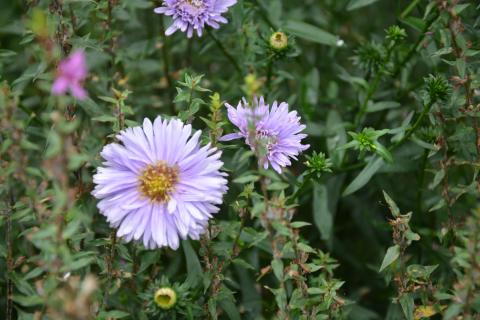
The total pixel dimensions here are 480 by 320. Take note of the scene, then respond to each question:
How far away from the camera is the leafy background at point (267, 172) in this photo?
1.36 m

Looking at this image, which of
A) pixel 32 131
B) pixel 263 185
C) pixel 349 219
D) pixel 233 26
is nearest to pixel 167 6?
pixel 233 26

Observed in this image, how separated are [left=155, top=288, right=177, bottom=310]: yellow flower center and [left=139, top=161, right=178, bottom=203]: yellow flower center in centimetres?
22

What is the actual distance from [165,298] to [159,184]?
27cm

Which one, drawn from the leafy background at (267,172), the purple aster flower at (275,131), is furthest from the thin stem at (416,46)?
the purple aster flower at (275,131)

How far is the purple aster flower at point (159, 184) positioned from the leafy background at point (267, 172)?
0.09 metres

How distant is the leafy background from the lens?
1.36 m

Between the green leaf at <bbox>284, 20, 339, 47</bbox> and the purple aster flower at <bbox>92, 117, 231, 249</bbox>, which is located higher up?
the green leaf at <bbox>284, 20, 339, 47</bbox>

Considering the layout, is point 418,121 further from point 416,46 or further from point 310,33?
point 310,33

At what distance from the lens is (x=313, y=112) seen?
2320 millimetres

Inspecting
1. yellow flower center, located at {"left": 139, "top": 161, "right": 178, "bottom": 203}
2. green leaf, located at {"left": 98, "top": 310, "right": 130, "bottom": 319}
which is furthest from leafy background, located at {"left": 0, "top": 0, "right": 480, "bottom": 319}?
yellow flower center, located at {"left": 139, "top": 161, "right": 178, "bottom": 203}

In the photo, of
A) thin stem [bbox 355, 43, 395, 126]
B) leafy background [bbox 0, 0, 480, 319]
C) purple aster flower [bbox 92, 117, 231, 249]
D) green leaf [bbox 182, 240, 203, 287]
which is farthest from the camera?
thin stem [bbox 355, 43, 395, 126]

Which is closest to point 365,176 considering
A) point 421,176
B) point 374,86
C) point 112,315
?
point 421,176

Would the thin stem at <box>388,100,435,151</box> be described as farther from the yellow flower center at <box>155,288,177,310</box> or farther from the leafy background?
the yellow flower center at <box>155,288,177,310</box>

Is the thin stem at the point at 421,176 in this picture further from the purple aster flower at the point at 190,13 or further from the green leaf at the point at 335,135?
the purple aster flower at the point at 190,13
